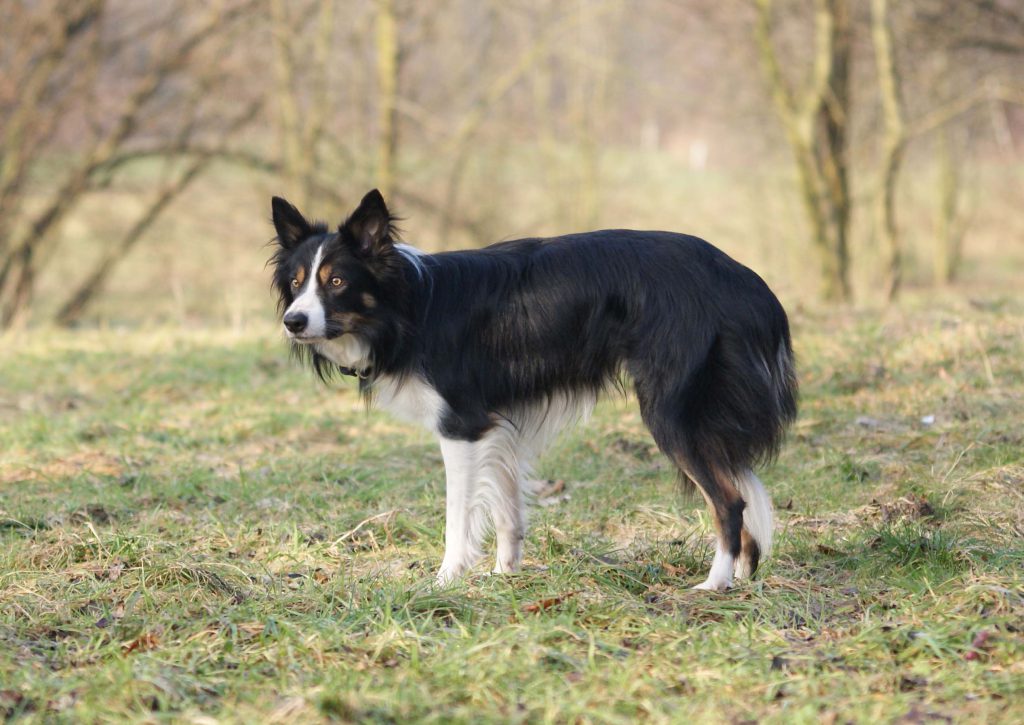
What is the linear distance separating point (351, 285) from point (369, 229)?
24 cm

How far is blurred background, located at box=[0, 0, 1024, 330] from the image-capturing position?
42.7 feet

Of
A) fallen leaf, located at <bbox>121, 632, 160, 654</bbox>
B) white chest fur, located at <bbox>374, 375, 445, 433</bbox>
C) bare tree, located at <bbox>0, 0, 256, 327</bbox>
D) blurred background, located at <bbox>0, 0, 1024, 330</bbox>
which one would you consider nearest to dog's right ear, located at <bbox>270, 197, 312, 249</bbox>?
white chest fur, located at <bbox>374, 375, 445, 433</bbox>

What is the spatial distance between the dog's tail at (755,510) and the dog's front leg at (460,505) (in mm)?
1089

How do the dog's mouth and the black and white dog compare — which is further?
the dog's mouth

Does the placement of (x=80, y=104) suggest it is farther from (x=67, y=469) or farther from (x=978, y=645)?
(x=978, y=645)

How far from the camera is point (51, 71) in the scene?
44.3 feet

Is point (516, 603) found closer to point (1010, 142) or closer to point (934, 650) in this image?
point (934, 650)

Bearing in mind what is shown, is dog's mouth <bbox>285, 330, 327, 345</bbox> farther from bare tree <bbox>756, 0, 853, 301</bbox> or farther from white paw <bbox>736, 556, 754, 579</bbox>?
bare tree <bbox>756, 0, 853, 301</bbox>

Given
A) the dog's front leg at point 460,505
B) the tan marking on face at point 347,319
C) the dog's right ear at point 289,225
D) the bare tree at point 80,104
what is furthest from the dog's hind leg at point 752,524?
the bare tree at point 80,104

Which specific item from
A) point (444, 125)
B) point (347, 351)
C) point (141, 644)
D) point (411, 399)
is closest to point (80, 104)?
point (444, 125)

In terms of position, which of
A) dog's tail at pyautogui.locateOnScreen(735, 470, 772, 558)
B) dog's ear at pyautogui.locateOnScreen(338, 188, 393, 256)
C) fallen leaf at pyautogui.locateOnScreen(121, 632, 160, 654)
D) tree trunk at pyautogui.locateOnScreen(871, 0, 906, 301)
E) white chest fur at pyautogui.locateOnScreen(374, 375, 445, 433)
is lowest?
fallen leaf at pyautogui.locateOnScreen(121, 632, 160, 654)

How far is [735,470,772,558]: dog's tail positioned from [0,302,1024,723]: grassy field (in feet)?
0.54

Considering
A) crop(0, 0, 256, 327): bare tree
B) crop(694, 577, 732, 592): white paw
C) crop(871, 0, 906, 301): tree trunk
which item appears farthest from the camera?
crop(0, 0, 256, 327): bare tree

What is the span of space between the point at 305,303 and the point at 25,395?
4702 mm
